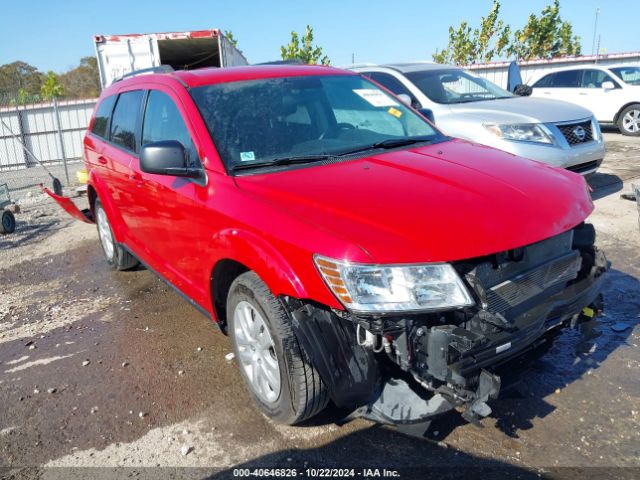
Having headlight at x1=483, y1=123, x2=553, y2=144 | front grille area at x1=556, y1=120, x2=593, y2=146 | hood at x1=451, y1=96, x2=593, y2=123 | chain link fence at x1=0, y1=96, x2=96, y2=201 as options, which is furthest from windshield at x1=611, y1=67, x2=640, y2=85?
chain link fence at x1=0, y1=96, x2=96, y2=201

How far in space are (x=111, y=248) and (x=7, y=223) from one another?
2820 millimetres

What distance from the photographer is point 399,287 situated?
7.32ft

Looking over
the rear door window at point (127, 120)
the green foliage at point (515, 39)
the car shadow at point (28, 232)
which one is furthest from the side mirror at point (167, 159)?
the green foliage at point (515, 39)

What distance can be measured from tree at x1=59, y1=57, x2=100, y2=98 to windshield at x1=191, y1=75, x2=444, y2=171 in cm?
5495

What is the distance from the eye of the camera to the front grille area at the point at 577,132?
6321mm

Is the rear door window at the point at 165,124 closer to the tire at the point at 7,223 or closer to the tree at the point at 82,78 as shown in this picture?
the tire at the point at 7,223

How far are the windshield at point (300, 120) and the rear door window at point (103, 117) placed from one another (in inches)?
77.7

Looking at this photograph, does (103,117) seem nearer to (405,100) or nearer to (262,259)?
(405,100)

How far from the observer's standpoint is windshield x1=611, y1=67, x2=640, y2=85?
12.6 m

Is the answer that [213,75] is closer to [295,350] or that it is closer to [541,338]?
[295,350]

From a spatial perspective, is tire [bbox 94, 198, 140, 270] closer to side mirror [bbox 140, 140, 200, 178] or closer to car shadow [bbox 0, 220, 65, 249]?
car shadow [bbox 0, 220, 65, 249]

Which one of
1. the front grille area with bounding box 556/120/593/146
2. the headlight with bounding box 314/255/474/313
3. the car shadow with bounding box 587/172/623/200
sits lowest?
the car shadow with bounding box 587/172/623/200

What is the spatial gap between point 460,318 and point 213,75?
2394 millimetres

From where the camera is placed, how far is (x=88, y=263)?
610cm
